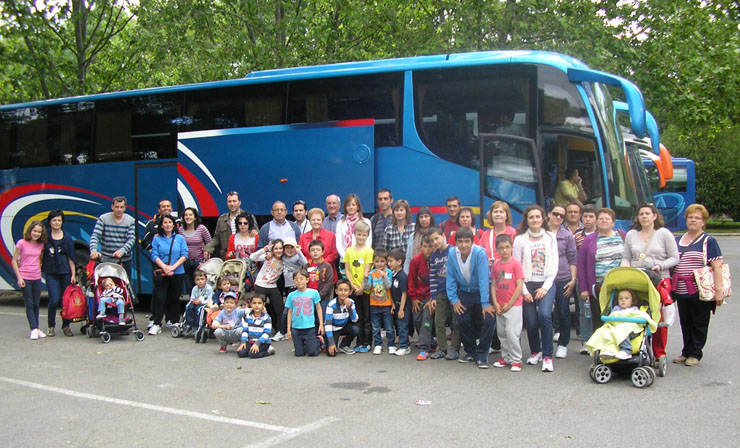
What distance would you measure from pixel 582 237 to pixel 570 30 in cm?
1152

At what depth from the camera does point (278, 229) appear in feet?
34.1

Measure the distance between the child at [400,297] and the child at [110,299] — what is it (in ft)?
12.6

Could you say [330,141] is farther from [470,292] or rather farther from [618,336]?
[618,336]

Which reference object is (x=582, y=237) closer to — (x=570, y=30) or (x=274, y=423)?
(x=274, y=423)

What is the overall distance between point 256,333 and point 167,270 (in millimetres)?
2289

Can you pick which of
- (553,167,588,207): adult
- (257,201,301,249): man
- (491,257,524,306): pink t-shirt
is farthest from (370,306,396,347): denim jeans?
(553,167,588,207): adult

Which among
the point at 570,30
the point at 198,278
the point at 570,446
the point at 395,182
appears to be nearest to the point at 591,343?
the point at 570,446

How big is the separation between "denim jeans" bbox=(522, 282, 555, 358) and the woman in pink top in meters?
6.78

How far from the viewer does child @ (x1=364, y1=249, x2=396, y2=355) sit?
8.78 meters

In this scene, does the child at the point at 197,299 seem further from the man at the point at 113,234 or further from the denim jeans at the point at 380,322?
the denim jeans at the point at 380,322

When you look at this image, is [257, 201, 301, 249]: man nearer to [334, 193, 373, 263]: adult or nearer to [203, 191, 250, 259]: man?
[203, 191, 250, 259]: man

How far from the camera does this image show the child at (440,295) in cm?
838

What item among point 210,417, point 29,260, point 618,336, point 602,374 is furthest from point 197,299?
point 618,336

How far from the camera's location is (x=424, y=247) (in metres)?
8.62
